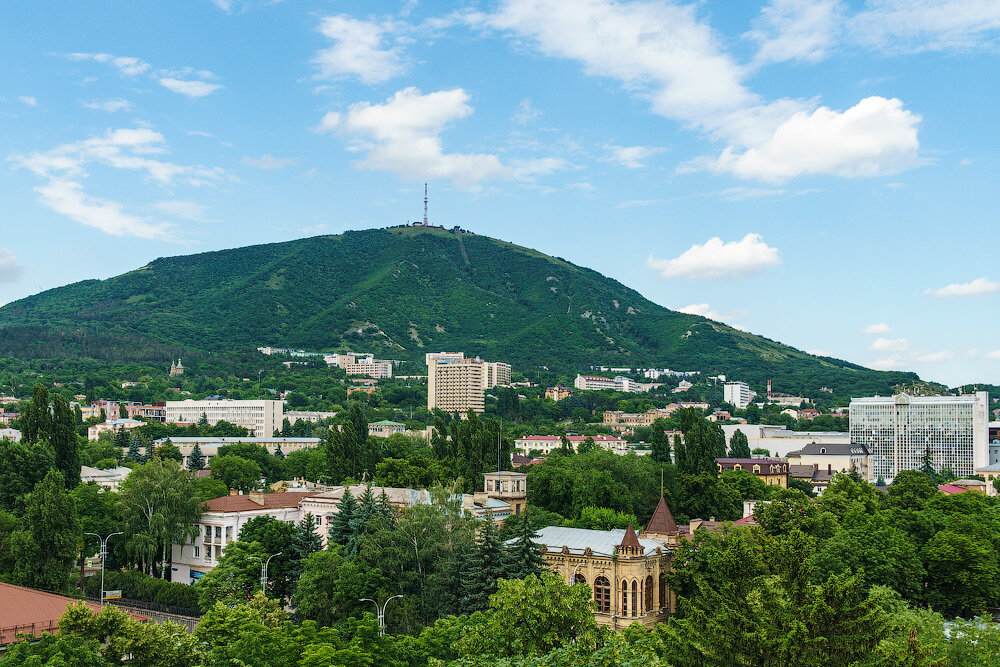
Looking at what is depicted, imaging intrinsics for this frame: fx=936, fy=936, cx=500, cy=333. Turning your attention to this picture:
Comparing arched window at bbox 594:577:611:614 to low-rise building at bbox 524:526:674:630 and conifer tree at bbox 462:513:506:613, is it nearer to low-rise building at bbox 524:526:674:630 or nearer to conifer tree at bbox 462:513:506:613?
low-rise building at bbox 524:526:674:630

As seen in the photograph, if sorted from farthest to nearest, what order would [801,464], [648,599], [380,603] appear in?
[801,464] → [648,599] → [380,603]

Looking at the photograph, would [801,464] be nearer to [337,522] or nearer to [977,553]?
[977,553]

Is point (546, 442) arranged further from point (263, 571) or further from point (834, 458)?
point (263, 571)

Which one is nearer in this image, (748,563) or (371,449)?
(748,563)

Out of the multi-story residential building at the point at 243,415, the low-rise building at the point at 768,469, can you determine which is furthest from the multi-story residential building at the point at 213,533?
the multi-story residential building at the point at 243,415

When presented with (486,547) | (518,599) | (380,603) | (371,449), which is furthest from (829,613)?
(371,449)

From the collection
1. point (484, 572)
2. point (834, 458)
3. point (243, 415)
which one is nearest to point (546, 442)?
point (834, 458)
